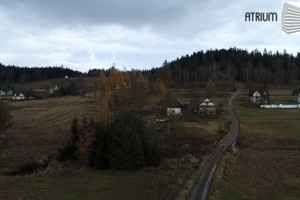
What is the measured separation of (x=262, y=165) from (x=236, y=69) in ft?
324

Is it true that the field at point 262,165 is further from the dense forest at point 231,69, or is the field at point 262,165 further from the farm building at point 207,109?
the dense forest at point 231,69

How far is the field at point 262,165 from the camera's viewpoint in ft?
47.6

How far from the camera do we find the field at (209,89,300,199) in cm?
1452

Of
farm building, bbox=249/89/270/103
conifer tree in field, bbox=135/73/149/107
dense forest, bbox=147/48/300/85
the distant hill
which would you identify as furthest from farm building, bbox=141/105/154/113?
the distant hill

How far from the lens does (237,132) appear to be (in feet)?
112

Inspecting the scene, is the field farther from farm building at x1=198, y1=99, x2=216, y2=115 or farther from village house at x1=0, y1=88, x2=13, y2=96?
village house at x1=0, y1=88, x2=13, y2=96

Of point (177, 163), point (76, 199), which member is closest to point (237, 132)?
point (177, 163)

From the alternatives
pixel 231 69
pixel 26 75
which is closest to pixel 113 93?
pixel 231 69

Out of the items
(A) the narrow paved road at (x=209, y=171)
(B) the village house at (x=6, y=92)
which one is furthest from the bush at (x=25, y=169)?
(B) the village house at (x=6, y=92)

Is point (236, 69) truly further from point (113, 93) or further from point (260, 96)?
point (113, 93)

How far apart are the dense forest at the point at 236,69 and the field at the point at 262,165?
56522 millimetres

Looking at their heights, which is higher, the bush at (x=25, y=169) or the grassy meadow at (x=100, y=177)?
the grassy meadow at (x=100, y=177)

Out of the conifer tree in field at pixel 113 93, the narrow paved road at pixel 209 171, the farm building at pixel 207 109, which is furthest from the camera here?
the conifer tree in field at pixel 113 93

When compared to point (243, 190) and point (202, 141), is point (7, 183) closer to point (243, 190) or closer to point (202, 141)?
point (243, 190)
